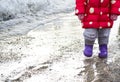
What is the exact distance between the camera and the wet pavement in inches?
172

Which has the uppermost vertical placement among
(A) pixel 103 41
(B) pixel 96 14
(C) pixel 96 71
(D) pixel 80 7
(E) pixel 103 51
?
(D) pixel 80 7

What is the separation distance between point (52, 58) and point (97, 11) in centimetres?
87

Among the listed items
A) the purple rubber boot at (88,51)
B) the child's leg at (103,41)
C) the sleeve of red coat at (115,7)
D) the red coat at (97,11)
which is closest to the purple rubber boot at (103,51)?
the child's leg at (103,41)

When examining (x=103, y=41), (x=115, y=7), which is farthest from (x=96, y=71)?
(x=115, y=7)

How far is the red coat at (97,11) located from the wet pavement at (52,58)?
481 mm

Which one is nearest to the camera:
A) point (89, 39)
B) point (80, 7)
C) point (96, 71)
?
point (96, 71)

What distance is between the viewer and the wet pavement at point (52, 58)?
4.37 meters

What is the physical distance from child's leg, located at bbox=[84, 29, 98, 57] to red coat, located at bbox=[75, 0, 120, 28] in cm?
9

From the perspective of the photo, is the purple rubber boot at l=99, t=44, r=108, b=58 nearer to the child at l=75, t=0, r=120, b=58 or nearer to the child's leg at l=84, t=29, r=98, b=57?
the child at l=75, t=0, r=120, b=58

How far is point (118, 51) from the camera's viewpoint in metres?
5.28

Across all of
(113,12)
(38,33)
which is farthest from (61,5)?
(113,12)

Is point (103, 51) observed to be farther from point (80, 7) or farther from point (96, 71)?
point (80, 7)

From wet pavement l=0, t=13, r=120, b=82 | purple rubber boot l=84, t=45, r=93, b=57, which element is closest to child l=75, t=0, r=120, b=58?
purple rubber boot l=84, t=45, r=93, b=57

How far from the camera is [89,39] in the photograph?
4992 mm
